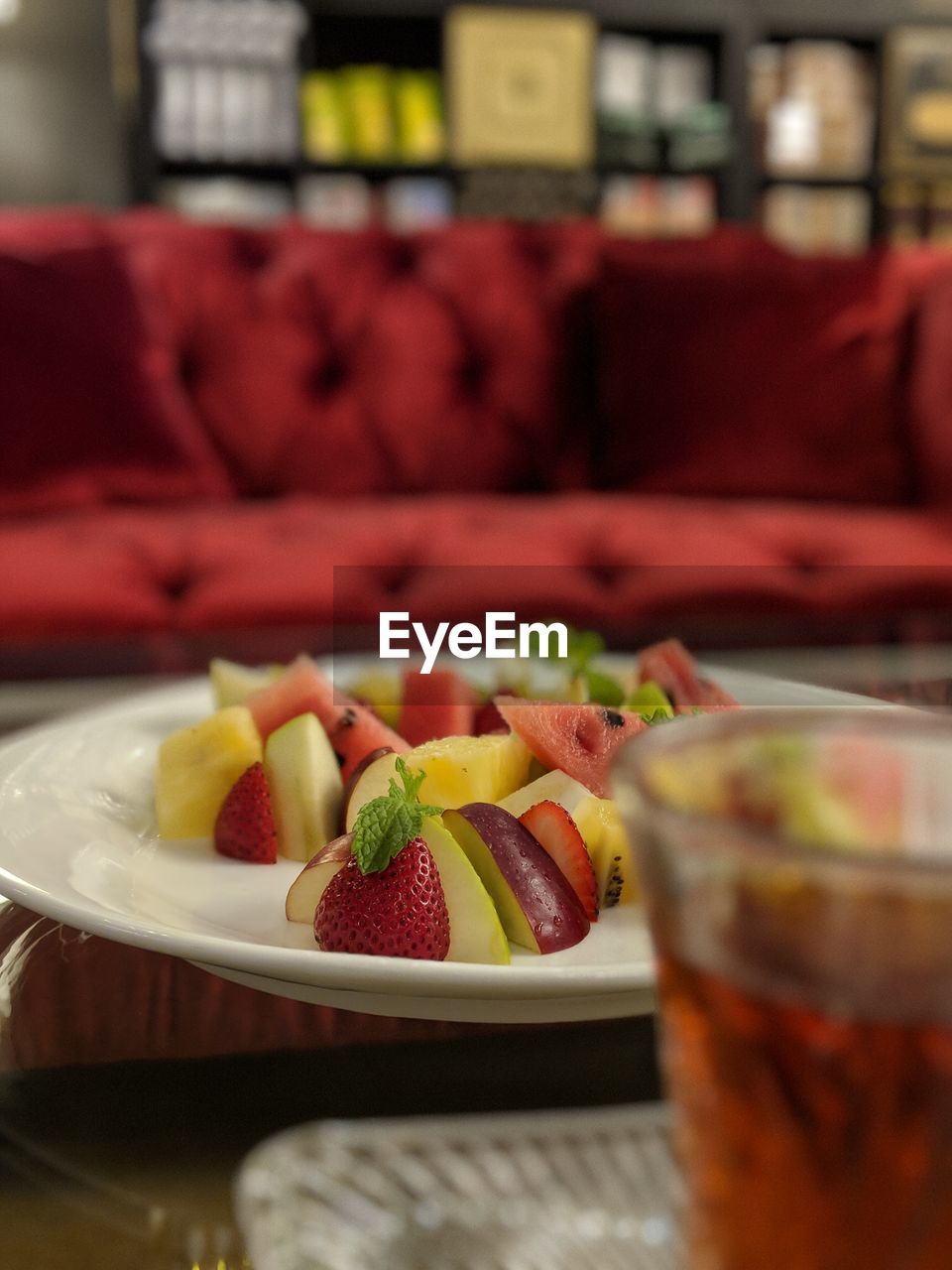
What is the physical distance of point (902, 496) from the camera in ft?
6.93

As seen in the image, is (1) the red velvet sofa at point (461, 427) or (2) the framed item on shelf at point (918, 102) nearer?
(1) the red velvet sofa at point (461, 427)

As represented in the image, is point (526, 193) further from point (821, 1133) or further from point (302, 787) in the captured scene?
point (821, 1133)

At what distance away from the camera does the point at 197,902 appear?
522 millimetres

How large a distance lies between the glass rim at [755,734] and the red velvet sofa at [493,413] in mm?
1384

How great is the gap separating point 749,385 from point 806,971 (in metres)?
1.97

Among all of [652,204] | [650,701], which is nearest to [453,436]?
[650,701]

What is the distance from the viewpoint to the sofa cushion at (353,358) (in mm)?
2096

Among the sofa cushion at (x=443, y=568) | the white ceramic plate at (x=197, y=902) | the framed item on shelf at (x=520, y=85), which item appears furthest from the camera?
the framed item on shelf at (x=520, y=85)

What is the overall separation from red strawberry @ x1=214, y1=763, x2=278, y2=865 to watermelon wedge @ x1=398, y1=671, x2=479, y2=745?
4.1 inches

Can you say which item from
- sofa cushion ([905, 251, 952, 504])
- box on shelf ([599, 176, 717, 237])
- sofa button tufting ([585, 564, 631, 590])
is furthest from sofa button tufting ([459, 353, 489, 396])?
box on shelf ([599, 176, 717, 237])

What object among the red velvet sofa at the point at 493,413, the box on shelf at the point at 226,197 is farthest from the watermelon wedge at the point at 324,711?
the box on shelf at the point at 226,197

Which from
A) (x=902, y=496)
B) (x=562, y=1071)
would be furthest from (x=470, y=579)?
(x=562, y=1071)

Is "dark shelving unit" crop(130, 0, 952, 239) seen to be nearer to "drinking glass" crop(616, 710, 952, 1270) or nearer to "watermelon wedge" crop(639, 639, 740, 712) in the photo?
"watermelon wedge" crop(639, 639, 740, 712)

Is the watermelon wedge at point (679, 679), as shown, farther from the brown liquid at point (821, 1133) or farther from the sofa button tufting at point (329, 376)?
the sofa button tufting at point (329, 376)
